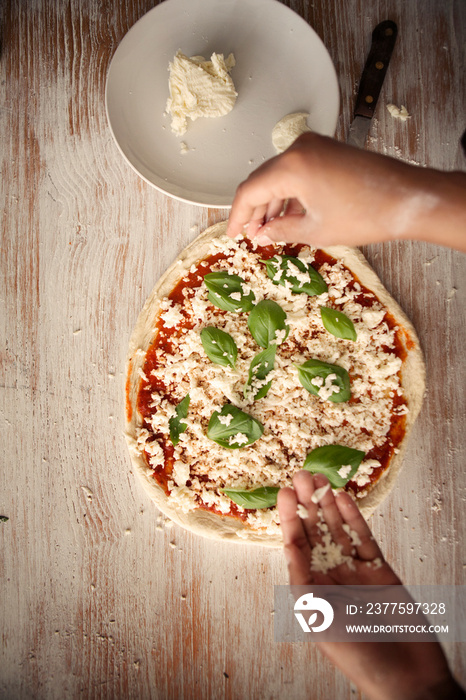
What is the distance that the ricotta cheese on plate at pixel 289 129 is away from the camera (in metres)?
1.51

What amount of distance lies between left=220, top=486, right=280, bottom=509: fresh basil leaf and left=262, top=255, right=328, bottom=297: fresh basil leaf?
695 millimetres

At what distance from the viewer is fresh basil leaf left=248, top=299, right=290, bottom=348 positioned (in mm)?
1534

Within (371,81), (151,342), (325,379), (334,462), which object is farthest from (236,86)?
(334,462)

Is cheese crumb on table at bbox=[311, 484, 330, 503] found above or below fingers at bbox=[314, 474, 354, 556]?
above

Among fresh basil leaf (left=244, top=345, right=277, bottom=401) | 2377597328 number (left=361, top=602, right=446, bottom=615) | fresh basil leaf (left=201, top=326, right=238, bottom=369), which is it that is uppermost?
fresh basil leaf (left=201, top=326, right=238, bottom=369)

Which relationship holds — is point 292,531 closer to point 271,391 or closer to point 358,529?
point 358,529

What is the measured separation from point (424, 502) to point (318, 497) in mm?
587

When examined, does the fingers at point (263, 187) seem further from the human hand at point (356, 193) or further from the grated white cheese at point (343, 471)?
the grated white cheese at point (343, 471)

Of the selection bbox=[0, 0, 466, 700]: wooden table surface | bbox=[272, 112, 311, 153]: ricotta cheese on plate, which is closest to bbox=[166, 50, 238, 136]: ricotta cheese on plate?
bbox=[272, 112, 311, 153]: ricotta cheese on plate

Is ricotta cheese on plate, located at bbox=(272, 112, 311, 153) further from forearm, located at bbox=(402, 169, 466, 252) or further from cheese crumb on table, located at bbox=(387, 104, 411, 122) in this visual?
forearm, located at bbox=(402, 169, 466, 252)

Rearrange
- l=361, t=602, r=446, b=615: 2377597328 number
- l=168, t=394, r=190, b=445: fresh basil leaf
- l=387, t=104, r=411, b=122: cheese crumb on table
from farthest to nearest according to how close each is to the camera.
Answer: l=387, t=104, r=411, b=122: cheese crumb on table
l=168, t=394, r=190, b=445: fresh basil leaf
l=361, t=602, r=446, b=615: 2377597328 number

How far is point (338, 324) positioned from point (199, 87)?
92cm

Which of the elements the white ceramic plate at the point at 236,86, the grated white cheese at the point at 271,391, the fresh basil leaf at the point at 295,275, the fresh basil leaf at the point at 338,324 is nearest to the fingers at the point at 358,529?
the grated white cheese at the point at 271,391

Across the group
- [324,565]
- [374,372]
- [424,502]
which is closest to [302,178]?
[374,372]
